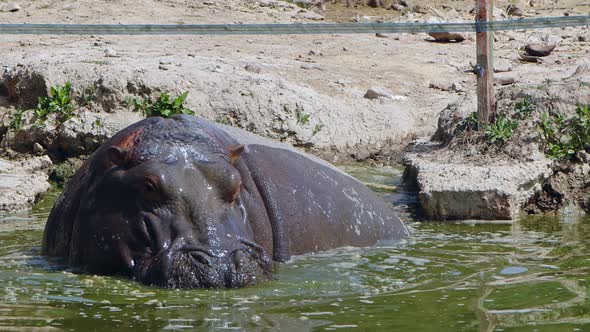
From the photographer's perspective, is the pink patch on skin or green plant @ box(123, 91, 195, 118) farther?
green plant @ box(123, 91, 195, 118)

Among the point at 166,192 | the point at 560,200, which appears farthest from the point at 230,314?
the point at 560,200

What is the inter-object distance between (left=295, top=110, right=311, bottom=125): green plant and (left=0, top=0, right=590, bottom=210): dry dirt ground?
39 mm

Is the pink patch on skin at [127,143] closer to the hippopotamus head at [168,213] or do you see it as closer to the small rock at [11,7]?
the hippopotamus head at [168,213]

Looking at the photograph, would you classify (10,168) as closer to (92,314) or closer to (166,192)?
(166,192)

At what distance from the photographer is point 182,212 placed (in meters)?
5.70

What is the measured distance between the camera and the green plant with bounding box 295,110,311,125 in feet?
36.9

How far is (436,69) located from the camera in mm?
13461

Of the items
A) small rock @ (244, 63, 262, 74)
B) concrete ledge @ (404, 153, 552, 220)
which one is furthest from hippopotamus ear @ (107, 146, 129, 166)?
small rock @ (244, 63, 262, 74)

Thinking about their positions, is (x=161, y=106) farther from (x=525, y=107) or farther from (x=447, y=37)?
(x=447, y=37)

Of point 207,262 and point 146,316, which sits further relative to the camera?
point 207,262

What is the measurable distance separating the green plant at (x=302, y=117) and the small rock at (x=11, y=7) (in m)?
5.19

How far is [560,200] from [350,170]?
7.22 ft

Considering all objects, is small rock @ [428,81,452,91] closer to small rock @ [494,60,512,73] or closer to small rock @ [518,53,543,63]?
small rock @ [494,60,512,73]

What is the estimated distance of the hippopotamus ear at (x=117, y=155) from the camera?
592cm
